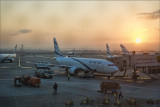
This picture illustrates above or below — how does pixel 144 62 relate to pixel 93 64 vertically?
above

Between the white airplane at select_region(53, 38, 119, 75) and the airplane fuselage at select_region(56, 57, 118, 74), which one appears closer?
the airplane fuselage at select_region(56, 57, 118, 74)

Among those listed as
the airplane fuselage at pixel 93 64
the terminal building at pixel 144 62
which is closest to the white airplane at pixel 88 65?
the airplane fuselage at pixel 93 64

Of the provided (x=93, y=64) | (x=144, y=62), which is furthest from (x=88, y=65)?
(x=144, y=62)

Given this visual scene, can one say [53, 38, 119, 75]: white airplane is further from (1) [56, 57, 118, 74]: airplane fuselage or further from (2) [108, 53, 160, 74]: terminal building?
(2) [108, 53, 160, 74]: terminal building

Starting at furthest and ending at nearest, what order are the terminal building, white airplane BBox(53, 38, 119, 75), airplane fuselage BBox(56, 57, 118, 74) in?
the terminal building → white airplane BBox(53, 38, 119, 75) → airplane fuselage BBox(56, 57, 118, 74)

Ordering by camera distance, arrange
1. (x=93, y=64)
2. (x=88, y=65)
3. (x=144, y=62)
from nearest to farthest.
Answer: (x=144, y=62)
(x=93, y=64)
(x=88, y=65)

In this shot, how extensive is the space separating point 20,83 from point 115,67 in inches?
713

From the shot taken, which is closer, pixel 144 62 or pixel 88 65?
pixel 144 62

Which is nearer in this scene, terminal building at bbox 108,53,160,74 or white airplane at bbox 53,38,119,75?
white airplane at bbox 53,38,119,75

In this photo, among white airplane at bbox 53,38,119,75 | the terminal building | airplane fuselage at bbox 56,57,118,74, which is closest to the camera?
airplane fuselage at bbox 56,57,118,74

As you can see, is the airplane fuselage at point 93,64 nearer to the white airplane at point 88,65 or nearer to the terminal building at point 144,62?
the white airplane at point 88,65

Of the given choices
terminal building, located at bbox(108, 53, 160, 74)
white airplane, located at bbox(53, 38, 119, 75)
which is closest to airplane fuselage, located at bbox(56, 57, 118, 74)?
white airplane, located at bbox(53, 38, 119, 75)

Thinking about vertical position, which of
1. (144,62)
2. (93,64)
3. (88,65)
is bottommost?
(88,65)

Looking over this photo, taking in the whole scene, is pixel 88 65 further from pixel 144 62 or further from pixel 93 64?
pixel 144 62
